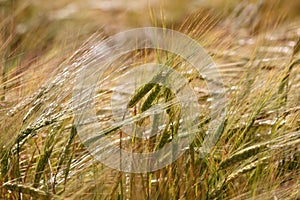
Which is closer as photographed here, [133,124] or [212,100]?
[133,124]

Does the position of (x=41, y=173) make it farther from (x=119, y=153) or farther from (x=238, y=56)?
(x=238, y=56)

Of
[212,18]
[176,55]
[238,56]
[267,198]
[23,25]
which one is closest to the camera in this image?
[267,198]

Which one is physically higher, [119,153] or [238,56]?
[238,56]

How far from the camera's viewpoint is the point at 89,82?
1.44 m

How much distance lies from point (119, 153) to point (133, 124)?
0.08 m

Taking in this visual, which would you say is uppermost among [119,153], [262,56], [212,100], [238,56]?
[238,56]

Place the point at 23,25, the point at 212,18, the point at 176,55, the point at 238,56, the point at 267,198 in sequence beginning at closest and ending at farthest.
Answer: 1. the point at 267,198
2. the point at 176,55
3. the point at 212,18
4. the point at 238,56
5. the point at 23,25

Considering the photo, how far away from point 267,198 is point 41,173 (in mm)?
421

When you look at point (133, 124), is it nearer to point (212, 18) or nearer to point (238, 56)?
point (212, 18)

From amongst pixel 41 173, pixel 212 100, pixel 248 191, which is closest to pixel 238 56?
pixel 212 100

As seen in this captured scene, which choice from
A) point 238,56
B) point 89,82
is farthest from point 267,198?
point 238,56

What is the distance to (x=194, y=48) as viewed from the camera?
1.49 meters

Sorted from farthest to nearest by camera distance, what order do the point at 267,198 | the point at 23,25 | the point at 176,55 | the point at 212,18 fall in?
the point at 23,25 < the point at 212,18 < the point at 176,55 < the point at 267,198

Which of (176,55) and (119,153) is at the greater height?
(176,55)
